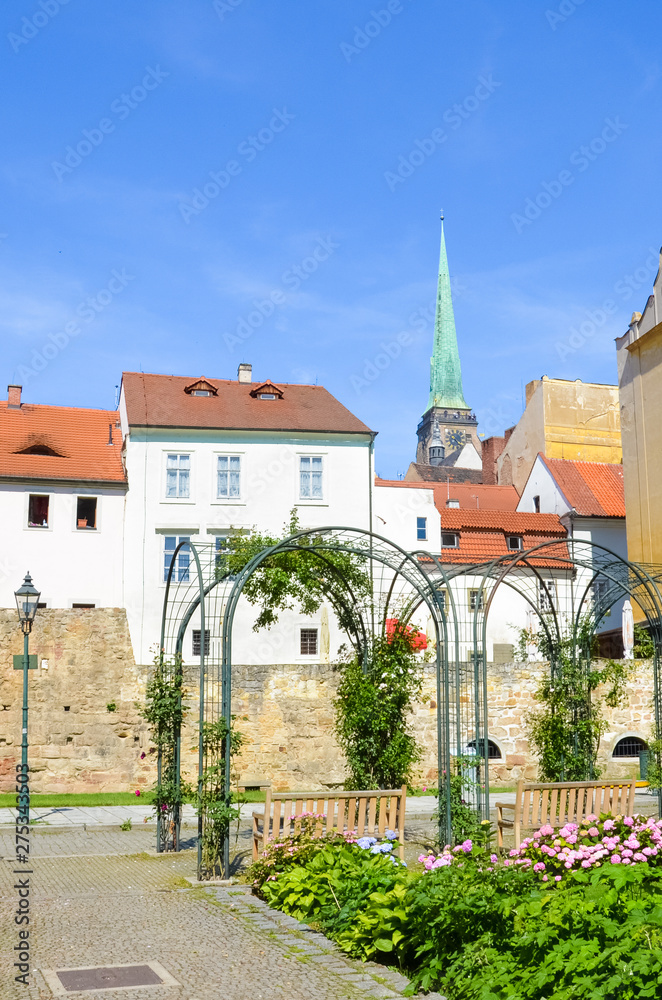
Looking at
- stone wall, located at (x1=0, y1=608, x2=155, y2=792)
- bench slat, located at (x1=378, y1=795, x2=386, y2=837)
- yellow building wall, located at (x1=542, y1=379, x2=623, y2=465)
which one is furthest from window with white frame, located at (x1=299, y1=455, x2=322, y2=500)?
bench slat, located at (x1=378, y1=795, x2=386, y2=837)

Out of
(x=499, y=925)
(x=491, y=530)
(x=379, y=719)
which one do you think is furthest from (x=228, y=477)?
(x=499, y=925)

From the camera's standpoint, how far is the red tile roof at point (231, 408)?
110ft

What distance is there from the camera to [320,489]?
33781 millimetres

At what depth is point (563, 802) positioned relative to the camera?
10.9 metres

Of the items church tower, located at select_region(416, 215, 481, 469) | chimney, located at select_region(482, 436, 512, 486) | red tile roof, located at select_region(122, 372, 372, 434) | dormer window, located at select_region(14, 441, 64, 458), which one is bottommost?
dormer window, located at select_region(14, 441, 64, 458)

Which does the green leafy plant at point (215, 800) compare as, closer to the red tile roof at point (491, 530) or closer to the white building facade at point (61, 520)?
the white building facade at point (61, 520)

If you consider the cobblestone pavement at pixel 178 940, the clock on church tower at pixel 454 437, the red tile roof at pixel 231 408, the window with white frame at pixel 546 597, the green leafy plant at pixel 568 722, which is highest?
the clock on church tower at pixel 454 437

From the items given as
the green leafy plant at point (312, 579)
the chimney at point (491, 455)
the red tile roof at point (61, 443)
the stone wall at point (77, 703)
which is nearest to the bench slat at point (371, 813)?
the green leafy plant at point (312, 579)

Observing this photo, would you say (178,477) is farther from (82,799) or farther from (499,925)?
(499,925)

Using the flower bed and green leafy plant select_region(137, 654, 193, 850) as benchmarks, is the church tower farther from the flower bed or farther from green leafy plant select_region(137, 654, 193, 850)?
the flower bed

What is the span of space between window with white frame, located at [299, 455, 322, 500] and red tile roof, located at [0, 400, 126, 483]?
5.83 m

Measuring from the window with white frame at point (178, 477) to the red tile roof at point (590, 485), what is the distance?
1426cm

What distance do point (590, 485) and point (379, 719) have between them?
2850cm

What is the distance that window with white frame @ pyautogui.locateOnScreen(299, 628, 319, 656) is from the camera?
108ft
